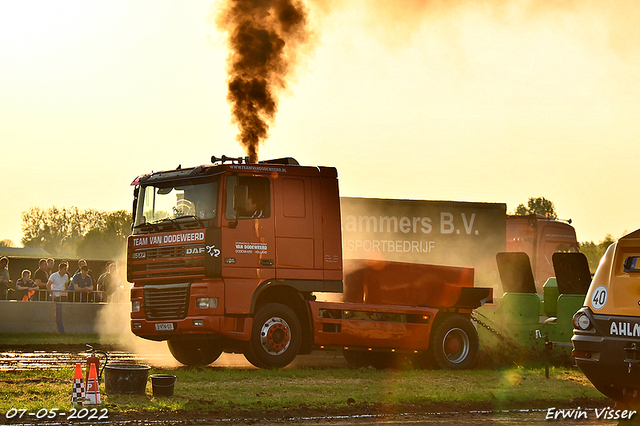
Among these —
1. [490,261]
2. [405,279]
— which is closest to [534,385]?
[405,279]

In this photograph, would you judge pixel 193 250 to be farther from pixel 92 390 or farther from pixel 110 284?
pixel 110 284

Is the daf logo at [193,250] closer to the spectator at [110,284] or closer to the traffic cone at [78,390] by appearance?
the traffic cone at [78,390]

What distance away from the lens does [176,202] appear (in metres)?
14.5

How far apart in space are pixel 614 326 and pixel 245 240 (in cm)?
675

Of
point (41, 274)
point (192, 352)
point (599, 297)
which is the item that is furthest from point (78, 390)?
point (41, 274)

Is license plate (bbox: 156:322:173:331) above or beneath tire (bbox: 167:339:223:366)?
above

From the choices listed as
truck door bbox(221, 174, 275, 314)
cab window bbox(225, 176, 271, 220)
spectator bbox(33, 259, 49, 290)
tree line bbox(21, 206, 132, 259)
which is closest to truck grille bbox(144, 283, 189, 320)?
truck door bbox(221, 174, 275, 314)

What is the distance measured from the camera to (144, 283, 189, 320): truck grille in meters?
14.1

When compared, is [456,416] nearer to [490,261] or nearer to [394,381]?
[394,381]

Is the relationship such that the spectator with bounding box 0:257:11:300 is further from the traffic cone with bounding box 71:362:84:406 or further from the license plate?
the traffic cone with bounding box 71:362:84:406

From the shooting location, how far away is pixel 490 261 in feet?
92.3

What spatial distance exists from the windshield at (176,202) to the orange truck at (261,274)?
0.06ft

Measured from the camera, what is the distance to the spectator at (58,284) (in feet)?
72.9

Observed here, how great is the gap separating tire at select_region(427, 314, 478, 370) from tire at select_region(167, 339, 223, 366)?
3.78 metres
